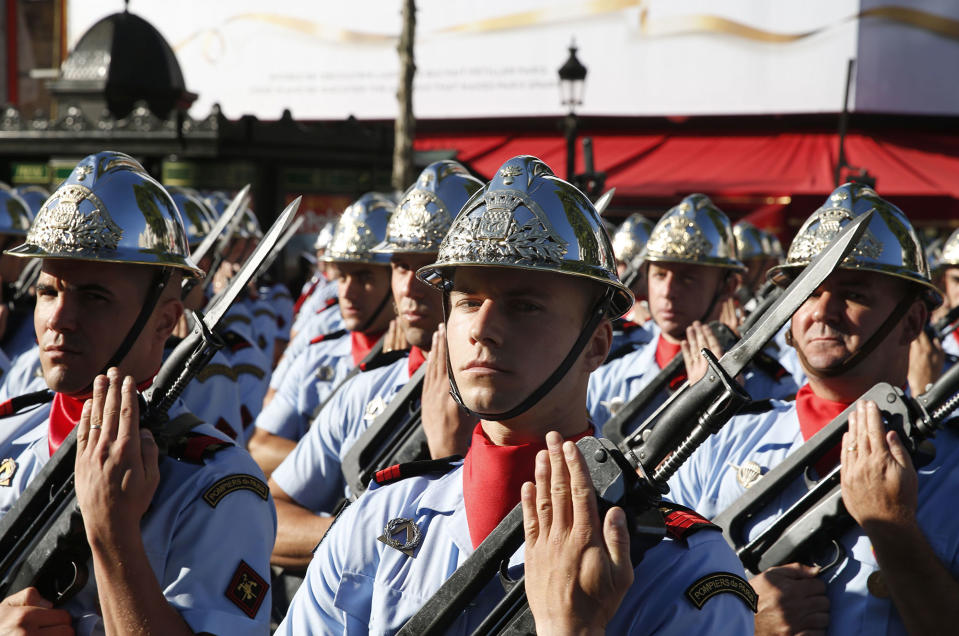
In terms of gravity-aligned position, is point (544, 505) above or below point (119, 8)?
below

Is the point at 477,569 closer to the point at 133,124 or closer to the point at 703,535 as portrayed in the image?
the point at 703,535

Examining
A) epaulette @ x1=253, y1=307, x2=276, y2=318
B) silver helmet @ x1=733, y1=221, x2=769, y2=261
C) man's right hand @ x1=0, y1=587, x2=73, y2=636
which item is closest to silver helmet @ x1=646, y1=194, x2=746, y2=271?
epaulette @ x1=253, y1=307, x2=276, y2=318

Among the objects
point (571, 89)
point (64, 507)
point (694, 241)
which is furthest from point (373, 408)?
point (571, 89)

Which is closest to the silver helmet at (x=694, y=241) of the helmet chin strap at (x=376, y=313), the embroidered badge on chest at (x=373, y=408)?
the helmet chin strap at (x=376, y=313)

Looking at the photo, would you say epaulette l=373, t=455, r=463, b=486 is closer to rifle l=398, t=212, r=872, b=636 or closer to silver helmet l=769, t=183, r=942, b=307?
rifle l=398, t=212, r=872, b=636

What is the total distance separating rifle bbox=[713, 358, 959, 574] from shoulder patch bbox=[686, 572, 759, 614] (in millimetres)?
1017

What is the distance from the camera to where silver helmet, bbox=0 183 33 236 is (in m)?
8.22

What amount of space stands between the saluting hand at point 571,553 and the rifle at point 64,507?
130 cm

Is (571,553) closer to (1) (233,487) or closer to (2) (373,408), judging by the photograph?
(1) (233,487)

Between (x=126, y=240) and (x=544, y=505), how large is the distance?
1.79 m

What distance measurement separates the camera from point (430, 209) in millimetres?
5375

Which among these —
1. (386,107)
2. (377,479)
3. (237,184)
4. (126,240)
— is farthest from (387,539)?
(386,107)

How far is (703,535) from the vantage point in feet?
7.45

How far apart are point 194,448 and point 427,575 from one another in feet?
2.79
